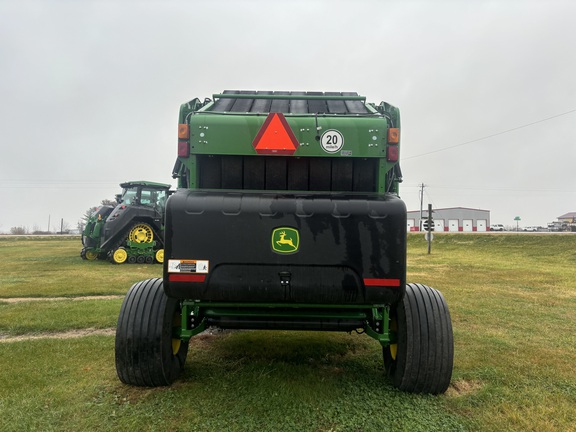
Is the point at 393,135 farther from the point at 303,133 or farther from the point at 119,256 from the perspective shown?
the point at 119,256

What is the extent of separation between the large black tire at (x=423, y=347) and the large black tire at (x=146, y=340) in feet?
6.32

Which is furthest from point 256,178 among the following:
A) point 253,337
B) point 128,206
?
point 128,206

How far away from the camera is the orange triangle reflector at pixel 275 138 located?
2.99 meters

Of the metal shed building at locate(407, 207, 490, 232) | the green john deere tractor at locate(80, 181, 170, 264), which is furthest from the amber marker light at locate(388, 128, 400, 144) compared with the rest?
the metal shed building at locate(407, 207, 490, 232)

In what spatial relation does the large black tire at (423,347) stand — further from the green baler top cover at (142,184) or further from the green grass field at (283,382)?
the green baler top cover at (142,184)

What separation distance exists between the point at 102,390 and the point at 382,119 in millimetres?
3155

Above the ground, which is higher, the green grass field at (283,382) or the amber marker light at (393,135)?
the amber marker light at (393,135)

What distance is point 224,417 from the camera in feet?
9.18

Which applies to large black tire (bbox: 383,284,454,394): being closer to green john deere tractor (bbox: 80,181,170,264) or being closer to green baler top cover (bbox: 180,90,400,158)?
green baler top cover (bbox: 180,90,400,158)

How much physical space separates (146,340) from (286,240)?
1.51 metres

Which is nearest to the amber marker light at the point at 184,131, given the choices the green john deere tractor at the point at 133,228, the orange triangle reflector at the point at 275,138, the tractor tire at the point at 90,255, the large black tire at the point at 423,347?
the orange triangle reflector at the point at 275,138

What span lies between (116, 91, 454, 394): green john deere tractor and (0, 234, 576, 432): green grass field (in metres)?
0.31

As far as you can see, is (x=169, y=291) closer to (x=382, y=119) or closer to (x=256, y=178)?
(x=256, y=178)

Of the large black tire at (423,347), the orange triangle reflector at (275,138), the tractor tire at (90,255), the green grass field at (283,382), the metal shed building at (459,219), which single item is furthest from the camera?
the metal shed building at (459,219)
